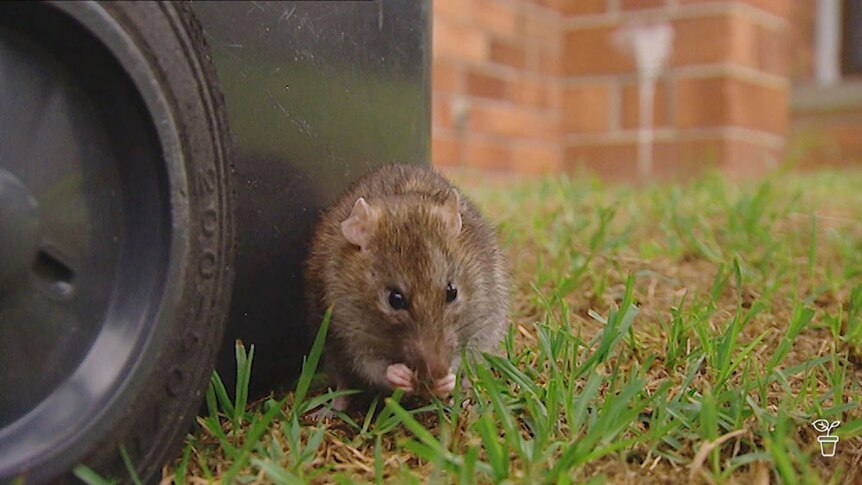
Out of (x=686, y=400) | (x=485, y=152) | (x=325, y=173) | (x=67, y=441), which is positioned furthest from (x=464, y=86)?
(x=67, y=441)

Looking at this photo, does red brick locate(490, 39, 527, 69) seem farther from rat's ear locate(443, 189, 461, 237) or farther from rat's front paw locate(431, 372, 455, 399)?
rat's front paw locate(431, 372, 455, 399)

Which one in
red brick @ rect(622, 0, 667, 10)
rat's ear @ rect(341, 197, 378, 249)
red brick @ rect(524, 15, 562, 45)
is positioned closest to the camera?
rat's ear @ rect(341, 197, 378, 249)

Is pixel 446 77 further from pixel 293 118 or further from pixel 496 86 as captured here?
pixel 293 118

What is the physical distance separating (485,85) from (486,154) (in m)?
0.40

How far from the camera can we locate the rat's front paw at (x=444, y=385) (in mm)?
2240

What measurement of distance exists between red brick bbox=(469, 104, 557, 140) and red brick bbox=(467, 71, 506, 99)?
0.21 feet

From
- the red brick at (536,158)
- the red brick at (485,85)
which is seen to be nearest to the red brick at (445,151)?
the red brick at (485,85)

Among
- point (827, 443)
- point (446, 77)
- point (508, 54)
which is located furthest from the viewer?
point (508, 54)

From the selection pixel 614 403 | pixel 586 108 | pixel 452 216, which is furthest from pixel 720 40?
pixel 614 403

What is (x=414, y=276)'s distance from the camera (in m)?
2.27

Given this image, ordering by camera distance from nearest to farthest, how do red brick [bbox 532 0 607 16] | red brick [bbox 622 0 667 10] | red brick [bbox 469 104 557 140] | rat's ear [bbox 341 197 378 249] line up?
1. rat's ear [bbox 341 197 378 249]
2. red brick [bbox 469 104 557 140]
3. red brick [bbox 622 0 667 10]
4. red brick [bbox 532 0 607 16]

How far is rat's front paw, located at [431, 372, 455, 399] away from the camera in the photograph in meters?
2.24

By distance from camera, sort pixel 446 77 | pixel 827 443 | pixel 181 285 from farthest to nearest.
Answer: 1. pixel 446 77
2. pixel 827 443
3. pixel 181 285

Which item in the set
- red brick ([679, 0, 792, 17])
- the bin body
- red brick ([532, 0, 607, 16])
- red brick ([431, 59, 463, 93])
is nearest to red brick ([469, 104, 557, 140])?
red brick ([431, 59, 463, 93])
